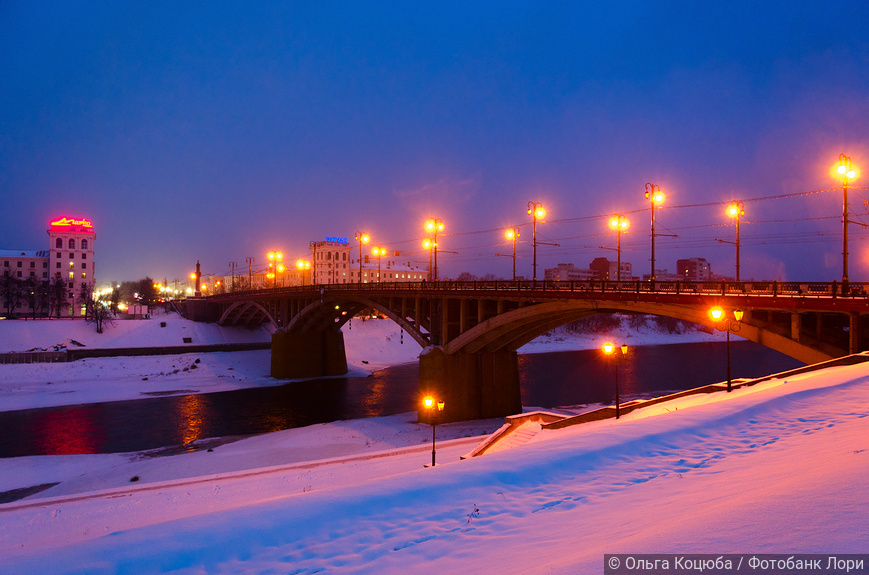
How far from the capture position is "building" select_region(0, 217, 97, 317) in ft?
Result: 349

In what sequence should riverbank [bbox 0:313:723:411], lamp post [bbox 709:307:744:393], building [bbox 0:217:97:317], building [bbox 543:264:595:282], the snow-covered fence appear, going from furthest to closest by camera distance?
building [bbox 543:264:595:282] → building [bbox 0:217:97:317] → the snow-covered fence → riverbank [bbox 0:313:723:411] → lamp post [bbox 709:307:744:393]

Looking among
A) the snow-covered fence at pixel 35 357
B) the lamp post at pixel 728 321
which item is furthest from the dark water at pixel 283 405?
the lamp post at pixel 728 321

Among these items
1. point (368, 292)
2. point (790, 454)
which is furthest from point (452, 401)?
point (790, 454)

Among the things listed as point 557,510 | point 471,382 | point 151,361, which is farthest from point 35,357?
point 557,510

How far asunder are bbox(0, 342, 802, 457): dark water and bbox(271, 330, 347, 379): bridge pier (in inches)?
140

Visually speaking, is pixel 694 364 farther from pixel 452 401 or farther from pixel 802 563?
pixel 802 563

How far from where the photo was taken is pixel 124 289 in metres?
188

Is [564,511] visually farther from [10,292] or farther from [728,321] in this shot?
[10,292]

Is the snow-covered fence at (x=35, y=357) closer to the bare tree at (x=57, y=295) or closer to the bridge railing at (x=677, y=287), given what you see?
the bridge railing at (x=677, y=287)

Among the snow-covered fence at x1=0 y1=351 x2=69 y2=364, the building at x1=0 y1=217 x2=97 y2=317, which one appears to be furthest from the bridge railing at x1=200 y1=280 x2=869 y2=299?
the building at x1=0 y1=217 x2=97 y2=317

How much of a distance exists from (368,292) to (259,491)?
3097cm

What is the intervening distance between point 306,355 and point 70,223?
3398 inches

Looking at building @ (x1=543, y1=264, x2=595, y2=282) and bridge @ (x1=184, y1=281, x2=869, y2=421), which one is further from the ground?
building @ (x1=543, y1=264, x2=595, y2=282)

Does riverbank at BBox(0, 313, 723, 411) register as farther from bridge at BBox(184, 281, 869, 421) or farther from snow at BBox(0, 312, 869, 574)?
snow at BBox(0, 312, 869, 574)
